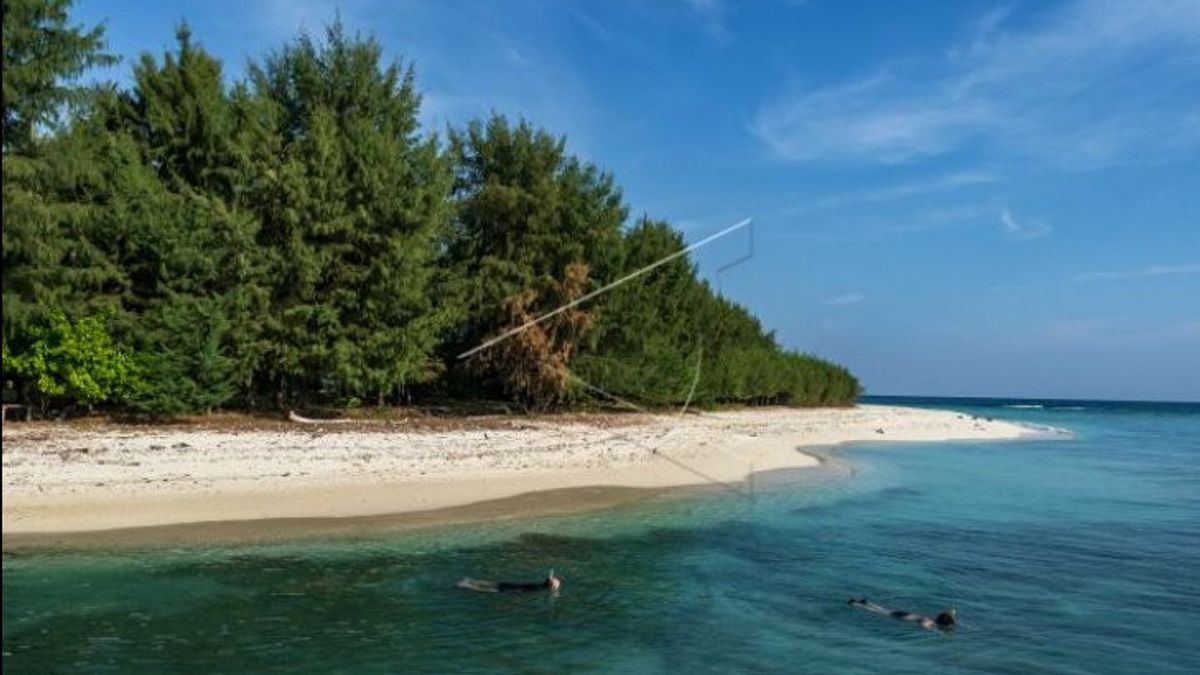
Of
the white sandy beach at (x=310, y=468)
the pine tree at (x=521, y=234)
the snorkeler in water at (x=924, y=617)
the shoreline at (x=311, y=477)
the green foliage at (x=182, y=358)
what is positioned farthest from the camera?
the pine tree at (x=521, y=234)

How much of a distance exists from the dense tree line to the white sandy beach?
137 inches

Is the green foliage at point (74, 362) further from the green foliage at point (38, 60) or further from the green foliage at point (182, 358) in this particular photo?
the green foliage at point (38, 60)

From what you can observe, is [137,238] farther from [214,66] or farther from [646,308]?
[646,308]

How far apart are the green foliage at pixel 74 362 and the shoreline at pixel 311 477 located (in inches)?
74.0

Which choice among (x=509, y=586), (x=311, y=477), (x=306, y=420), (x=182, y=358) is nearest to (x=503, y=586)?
(x=509, y=586)

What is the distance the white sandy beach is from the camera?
17.2 m

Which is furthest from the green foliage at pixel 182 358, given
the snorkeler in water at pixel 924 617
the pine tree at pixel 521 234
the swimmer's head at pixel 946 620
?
the swimmer's head at pixel 946 620

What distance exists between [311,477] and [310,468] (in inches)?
30.2

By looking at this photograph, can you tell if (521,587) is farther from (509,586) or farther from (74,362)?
(74,362)

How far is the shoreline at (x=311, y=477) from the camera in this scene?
16.6 m

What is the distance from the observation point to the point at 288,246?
3142cm

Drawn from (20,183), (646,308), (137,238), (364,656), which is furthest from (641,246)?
(364,656)

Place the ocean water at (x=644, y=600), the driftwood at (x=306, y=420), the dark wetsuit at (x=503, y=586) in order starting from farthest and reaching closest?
the driftwood at (x=306, y=420) → the dark wetsuit at (x=503, y=586) → the ocean water at (x=644, y=600)

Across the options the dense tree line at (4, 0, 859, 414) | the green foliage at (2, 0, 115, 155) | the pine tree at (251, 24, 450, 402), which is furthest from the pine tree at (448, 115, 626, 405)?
the green foliage at (2, 0, 115, 155)
